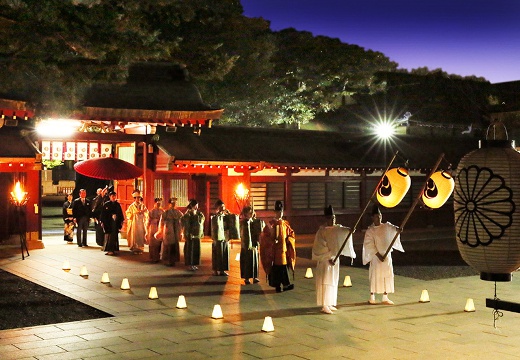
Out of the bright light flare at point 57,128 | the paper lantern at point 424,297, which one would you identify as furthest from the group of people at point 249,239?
the bright light flare at point 57,128

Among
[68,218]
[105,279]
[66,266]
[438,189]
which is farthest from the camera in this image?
[68,218]

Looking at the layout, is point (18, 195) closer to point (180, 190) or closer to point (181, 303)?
point (180, 190)

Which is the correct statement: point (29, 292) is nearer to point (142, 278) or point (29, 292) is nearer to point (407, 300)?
point (142, 278)

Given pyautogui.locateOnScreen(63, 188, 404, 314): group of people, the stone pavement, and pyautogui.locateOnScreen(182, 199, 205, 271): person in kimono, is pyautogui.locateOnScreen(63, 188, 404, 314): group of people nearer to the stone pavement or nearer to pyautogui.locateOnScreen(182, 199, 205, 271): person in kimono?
pyautogui.locateOnScreen(182, 199, 205, 271): person in kimono

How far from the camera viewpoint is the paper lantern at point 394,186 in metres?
10.9

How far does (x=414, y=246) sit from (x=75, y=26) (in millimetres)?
14788

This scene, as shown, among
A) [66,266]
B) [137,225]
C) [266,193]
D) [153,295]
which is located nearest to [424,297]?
[153,295]

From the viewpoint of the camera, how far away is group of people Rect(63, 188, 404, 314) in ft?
36.9

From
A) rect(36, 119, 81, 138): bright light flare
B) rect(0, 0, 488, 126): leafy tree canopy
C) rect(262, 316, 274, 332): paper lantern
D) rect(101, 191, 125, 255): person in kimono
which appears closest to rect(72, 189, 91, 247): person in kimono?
rect(101, 191, 125, 255): person in kimono

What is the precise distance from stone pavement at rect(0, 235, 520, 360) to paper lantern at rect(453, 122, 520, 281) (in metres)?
2.34

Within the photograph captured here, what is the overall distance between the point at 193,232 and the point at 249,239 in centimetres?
219

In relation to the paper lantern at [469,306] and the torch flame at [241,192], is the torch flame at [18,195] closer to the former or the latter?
the torch flame at [241,192]

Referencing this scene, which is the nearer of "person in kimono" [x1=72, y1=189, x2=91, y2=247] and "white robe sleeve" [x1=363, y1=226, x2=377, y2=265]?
"white robe sleeve" [x1=363, y1=226, x2=377, y2=265]

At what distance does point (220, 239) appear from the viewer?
15273 mm
